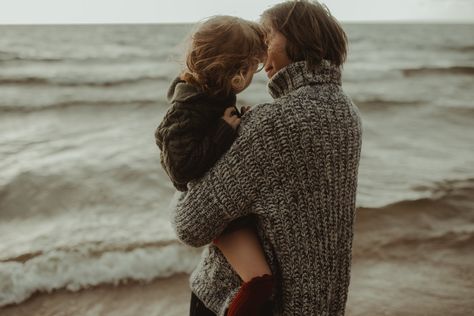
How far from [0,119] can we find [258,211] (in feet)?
31.5

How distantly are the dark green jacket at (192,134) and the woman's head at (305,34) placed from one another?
24 centimetres

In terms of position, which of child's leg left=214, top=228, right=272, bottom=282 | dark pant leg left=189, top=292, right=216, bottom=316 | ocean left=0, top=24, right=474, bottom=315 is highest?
child's leg left=214, top=228, right=272, bottom=282

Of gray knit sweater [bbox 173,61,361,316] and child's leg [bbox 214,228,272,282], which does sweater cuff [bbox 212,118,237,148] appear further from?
child's leg [bbox 214,228,272,282]

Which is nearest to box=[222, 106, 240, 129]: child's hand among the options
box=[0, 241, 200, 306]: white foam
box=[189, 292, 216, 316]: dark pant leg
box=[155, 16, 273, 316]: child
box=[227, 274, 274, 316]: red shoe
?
box=[155, 16, 273, 316]: child

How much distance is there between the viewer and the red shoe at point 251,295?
144cm

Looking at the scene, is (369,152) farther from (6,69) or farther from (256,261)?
(6,69)

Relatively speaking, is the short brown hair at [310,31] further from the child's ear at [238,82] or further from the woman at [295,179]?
the child's ear at [238,82]

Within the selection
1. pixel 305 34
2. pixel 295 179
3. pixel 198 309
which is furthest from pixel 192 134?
pixel 198 309

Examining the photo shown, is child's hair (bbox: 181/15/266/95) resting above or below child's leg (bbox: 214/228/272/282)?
above

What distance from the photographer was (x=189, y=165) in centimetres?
147

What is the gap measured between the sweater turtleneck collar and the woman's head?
0.8 inches

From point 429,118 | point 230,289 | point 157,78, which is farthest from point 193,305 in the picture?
point 157,78

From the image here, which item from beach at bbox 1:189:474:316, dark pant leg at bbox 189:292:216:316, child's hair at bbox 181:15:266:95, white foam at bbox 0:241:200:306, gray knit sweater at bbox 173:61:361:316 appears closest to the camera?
gray knit sweater at bbox 173:61:361:316

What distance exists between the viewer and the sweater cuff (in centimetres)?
146
